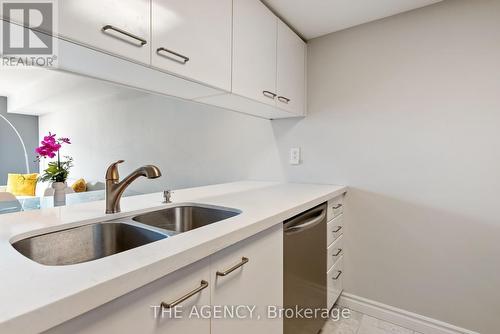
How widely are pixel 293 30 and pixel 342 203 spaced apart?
1333 millimetres

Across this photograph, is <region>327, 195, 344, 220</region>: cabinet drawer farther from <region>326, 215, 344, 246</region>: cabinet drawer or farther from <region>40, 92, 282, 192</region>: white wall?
<region>40, 92, 282, 192</region>: white wall

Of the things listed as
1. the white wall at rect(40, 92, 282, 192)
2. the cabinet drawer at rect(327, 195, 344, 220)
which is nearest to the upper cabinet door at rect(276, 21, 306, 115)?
the white wall at rect(40, 92, 282, 192)

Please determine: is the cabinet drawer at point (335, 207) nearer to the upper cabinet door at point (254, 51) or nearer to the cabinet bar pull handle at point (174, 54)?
the upper cabinet door at point (254, 51)

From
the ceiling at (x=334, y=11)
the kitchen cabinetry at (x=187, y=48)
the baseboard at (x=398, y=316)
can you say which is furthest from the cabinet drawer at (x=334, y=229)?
the ceiling at (x=334, y=11)

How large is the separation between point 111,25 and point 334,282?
6.12 ft

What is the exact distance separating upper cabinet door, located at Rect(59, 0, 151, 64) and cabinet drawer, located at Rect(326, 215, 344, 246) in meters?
1.39

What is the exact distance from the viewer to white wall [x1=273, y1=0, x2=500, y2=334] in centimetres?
146

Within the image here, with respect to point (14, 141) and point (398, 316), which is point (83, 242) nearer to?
point (398, 316)

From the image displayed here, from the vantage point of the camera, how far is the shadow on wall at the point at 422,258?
1.48 metres

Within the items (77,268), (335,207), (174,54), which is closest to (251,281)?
(77,268)

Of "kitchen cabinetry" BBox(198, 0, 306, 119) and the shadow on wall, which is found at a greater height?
"kitchen cabinetry" BBox(198, 0, 306, 119)

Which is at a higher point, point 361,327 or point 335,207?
point 335,207

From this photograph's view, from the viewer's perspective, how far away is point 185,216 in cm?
129

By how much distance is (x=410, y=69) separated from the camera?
1.67 m
